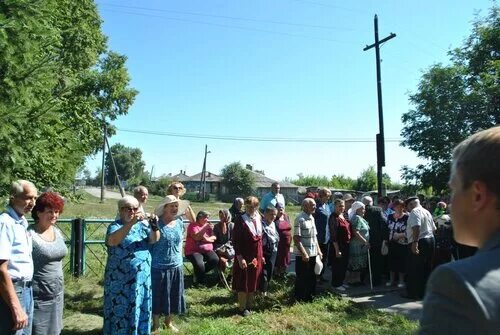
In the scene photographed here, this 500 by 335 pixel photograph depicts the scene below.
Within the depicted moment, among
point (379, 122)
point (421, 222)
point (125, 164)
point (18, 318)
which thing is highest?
point (125, 164)

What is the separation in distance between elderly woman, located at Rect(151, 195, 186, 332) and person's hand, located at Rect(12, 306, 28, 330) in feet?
7.27

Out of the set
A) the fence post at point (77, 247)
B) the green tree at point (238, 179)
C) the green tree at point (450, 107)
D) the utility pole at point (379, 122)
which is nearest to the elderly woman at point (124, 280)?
the fence post at point (77, 247)

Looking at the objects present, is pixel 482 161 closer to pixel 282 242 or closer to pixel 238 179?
pixel 282 242

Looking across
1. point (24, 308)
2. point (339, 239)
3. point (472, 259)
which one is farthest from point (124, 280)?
point (339, 239)

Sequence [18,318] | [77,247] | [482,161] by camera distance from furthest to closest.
Result: [77,247] < [18,318] < [482,161]

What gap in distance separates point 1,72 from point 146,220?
266cm

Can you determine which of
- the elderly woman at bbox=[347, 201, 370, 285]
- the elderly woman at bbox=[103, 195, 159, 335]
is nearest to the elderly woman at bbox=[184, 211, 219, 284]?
the elderly woman at bbox=[347, 201, 370, 285]

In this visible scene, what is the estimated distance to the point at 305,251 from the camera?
719 centimetres

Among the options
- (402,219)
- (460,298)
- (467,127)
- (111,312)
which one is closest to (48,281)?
(111,312)

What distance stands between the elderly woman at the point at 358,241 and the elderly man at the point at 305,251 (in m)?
1.39

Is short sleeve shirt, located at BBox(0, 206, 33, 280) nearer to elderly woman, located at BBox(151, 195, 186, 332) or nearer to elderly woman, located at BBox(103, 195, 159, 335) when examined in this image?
elderly woman, located at BBox(103, 195, 159, 335)

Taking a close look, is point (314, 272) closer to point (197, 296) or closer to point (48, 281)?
point (197, 296)

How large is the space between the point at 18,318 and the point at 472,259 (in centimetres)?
335

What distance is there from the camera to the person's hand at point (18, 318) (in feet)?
10.9
